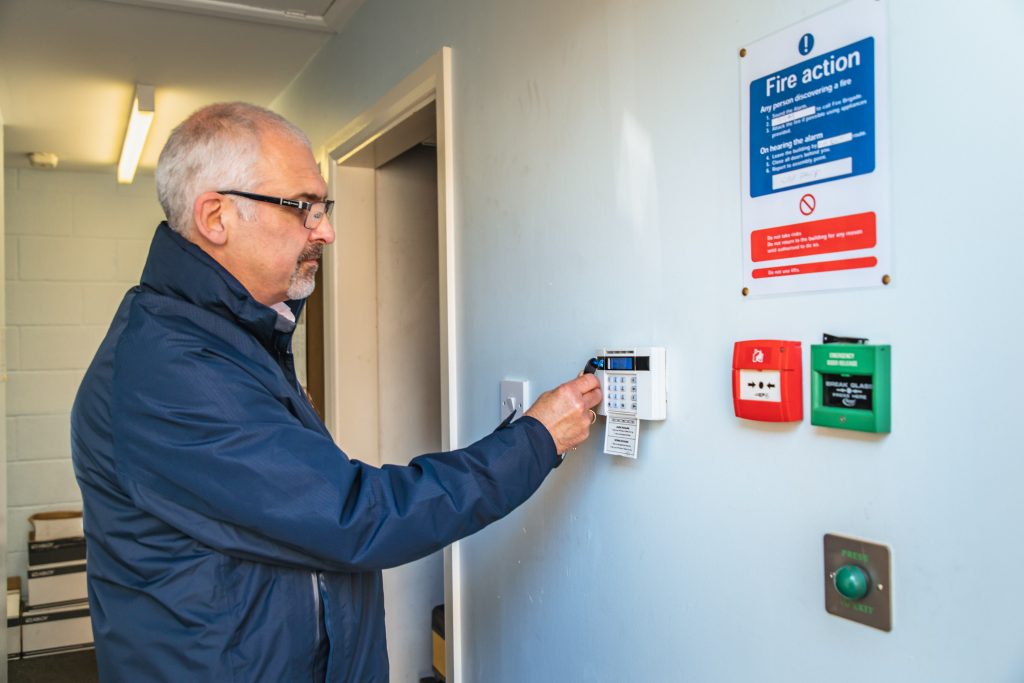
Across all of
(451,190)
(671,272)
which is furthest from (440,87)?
(671,272)

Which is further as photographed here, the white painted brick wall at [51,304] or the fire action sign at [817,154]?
the white painted brick wall at [51,304]

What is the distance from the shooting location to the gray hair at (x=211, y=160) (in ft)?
4.36

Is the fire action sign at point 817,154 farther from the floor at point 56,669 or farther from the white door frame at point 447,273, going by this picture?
the floor at point 56,669

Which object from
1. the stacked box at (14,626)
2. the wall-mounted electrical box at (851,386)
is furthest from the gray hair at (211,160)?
the stacked box at (14,626)

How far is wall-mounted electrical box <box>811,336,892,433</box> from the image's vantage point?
88cm

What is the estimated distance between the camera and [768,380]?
1002mm

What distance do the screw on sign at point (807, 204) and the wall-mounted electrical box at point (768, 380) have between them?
16cm

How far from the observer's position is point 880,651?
90 centimetres

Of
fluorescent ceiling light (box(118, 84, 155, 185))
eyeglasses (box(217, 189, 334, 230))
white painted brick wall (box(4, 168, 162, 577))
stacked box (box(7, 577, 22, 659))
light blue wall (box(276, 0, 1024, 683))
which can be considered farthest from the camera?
white painted brick wall (box(4, 168, 162, 577))

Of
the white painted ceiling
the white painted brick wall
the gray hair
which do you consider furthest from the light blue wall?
the white painted brick wall

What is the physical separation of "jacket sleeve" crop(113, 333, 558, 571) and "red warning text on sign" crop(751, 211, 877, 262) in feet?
1.48

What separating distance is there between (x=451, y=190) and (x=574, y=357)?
651 mm

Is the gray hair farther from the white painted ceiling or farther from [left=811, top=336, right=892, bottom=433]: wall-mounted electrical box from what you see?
the white painted ceiling

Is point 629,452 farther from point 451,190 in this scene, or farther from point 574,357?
point 451,190
